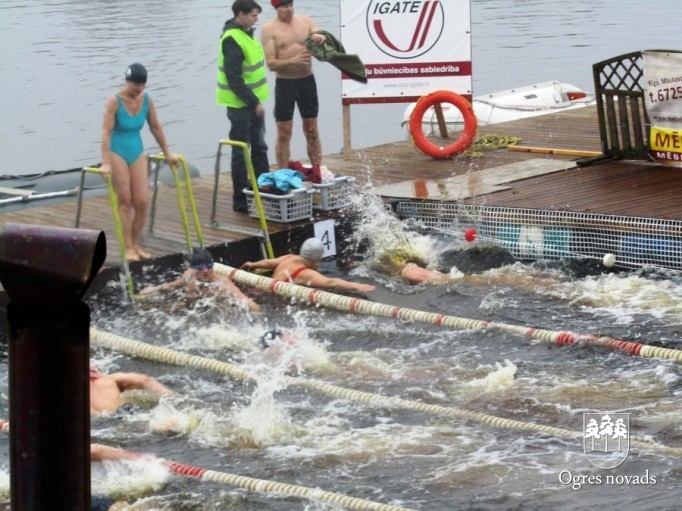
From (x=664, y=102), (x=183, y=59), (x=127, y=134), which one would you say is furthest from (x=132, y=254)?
(x=183, y=59)

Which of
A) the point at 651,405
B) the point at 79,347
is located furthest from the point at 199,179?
the point at 79,347

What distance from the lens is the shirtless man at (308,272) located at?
32.3 ft

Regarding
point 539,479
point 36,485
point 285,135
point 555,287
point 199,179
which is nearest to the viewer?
point 36,485

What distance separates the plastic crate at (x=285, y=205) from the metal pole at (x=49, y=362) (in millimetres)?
9341

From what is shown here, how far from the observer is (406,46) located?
13.3 m

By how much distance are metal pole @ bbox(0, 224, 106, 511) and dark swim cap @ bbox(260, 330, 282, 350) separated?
6.59m

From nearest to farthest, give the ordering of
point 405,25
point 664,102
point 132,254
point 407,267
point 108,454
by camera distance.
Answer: point 108,454 → point 132,254 → point 407,267 → point 664,102 → point 405,25

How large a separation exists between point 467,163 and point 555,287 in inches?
147

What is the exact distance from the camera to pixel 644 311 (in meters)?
8.89

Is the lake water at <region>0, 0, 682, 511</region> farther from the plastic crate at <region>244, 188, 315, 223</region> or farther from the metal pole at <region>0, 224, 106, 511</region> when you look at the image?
the metal pole at <region>0, 224, 106, 511</region>

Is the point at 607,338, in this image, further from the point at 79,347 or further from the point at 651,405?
the point at 79,347

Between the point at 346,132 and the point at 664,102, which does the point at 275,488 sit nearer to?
the point at 664,102

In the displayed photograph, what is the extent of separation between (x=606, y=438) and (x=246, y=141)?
557 cm

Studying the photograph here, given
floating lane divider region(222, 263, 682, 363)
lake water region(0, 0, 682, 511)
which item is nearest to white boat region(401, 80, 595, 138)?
lake water region(0, 0, 682, 511)
